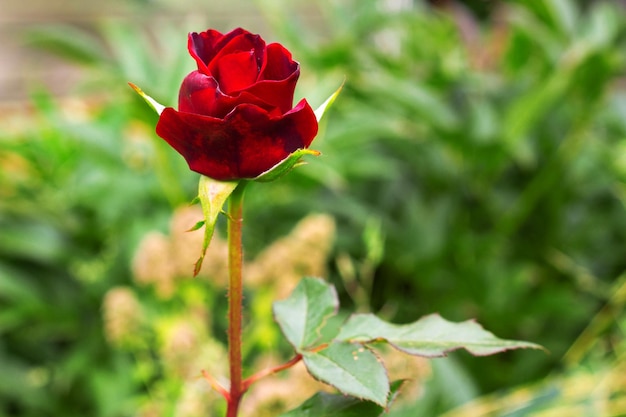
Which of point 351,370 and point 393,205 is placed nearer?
point 351,370

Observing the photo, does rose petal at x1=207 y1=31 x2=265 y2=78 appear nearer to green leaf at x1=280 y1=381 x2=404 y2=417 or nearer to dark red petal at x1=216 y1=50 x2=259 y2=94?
dark red petal at x1=216 y1=50 x2=259 y2=94

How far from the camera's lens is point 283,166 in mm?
188

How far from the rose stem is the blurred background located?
37 centimetres

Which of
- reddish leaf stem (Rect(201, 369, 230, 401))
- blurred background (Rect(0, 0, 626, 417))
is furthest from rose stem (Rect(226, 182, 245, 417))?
blurred background (Rect(0, 0, 626, 417))

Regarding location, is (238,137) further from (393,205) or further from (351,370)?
(393,205)

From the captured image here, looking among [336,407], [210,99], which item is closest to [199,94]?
[210,99]

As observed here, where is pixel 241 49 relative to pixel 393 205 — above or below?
above

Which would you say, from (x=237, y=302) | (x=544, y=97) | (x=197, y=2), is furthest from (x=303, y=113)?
(x=197, y=2)

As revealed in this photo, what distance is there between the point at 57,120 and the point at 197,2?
1.30 meters

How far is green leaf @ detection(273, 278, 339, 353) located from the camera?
24cm

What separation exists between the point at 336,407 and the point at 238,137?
9cm

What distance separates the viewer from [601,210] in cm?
110

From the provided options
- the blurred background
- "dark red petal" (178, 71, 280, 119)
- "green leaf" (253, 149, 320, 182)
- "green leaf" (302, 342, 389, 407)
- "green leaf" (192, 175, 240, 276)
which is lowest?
the blurred background

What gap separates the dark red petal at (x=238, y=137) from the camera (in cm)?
19
